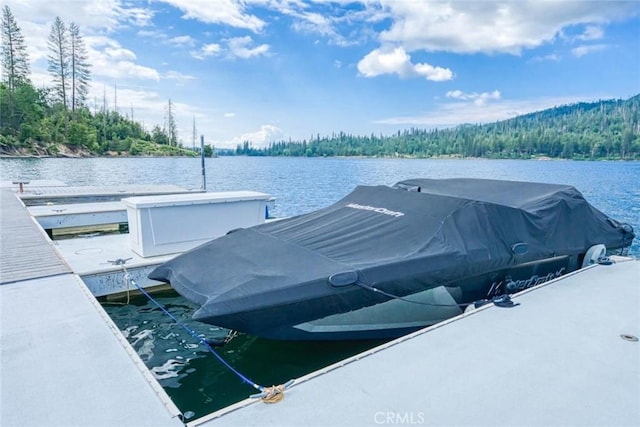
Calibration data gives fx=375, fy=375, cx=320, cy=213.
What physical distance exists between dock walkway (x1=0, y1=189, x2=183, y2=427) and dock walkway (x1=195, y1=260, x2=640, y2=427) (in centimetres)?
50

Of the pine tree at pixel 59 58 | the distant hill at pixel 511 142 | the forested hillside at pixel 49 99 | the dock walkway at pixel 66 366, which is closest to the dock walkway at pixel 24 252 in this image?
the dock walkway at pixel 66 366

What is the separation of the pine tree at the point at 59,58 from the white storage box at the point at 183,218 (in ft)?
171

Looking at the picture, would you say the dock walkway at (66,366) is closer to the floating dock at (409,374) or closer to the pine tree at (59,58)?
the floating dock at (409,374)

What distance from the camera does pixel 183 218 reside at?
5.98 metres

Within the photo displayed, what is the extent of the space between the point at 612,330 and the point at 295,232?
295 cm

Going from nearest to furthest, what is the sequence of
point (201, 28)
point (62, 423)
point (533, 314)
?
point (62, 423), point (533, 314), point (201, 28)

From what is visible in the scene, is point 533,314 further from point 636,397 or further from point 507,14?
point 507,14

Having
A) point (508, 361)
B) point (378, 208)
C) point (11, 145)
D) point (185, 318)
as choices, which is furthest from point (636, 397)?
point (11, 145)

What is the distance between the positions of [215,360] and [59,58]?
56985mm

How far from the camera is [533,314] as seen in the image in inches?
123

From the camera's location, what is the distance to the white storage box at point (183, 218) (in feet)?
18.5

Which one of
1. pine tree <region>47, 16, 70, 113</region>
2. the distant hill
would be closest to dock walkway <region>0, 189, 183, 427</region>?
pine tree <region>47, 16, 70, 113</region>

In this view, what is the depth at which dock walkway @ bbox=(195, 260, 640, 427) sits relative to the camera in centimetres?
184

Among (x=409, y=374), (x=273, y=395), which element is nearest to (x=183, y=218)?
(x=273, y=395)
